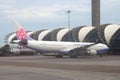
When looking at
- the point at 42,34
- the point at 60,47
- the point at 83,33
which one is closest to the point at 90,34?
the point at 83,33

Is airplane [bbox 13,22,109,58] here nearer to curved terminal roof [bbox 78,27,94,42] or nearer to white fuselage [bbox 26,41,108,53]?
white fuselage [bbox 26,41,108,53]

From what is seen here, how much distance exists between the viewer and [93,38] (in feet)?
395

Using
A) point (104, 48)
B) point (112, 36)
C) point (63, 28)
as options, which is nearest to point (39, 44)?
point (104, 48)

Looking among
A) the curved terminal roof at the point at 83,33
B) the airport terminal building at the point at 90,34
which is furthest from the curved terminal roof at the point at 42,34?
the curved terminal roof at the point at 83,33

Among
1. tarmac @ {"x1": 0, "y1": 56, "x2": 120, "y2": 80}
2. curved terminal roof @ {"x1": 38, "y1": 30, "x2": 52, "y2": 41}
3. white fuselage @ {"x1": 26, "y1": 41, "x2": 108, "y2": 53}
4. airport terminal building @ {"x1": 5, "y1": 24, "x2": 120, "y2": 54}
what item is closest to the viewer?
tarmac @ {"x1": 0, "y1": 56, "x2": 120, "y2": 80}

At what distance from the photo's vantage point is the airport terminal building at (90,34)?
375 feet

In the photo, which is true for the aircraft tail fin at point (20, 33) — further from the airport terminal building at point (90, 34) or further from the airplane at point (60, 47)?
the airport terminal building at point (90, 34)

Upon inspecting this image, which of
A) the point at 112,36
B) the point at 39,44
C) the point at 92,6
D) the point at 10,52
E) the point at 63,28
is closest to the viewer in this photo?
the point at 39,44

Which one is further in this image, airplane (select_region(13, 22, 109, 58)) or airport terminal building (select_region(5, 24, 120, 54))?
airport terminal building (select_region(5, 24, 120, 54))

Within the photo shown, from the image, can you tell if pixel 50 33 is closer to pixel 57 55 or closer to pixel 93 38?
pixel 93 38

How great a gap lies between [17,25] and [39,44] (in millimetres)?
8988

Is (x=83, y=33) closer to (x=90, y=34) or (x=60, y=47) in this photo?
(x=90, y=34)

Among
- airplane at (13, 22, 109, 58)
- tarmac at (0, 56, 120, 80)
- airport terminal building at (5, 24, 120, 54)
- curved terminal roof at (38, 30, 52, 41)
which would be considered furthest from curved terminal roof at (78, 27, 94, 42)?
tarmac at (0, 56, 120, 80)

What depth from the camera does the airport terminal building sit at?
114m
